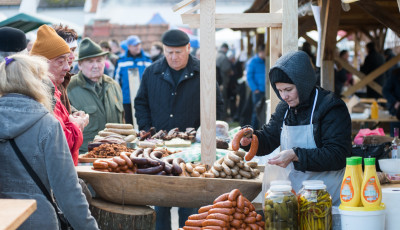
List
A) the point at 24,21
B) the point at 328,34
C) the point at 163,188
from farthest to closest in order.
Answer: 1. the point at 24,21
2. the point at 328,34
3. the point at 163,188

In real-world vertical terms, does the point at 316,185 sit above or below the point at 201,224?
above

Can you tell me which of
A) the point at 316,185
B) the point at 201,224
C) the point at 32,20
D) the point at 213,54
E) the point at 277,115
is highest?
the point at 32,20

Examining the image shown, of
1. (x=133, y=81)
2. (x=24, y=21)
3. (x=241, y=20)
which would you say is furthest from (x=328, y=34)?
(x=24, y=21)

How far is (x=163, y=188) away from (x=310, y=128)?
4.12 feet

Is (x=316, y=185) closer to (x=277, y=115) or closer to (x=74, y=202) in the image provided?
(x=277, y=115)

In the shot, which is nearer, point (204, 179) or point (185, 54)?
point (204, 179)

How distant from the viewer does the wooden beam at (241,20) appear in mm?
5035

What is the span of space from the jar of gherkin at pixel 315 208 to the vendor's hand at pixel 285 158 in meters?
0.38

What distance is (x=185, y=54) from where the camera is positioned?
702 cm

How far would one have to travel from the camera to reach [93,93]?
711 centimetres

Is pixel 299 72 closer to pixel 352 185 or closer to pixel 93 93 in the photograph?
pixel 352 185

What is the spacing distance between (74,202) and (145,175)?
3.33 feet

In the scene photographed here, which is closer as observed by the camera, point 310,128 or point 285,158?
point 285,158

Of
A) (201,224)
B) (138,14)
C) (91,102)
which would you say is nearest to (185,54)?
(91,102)
